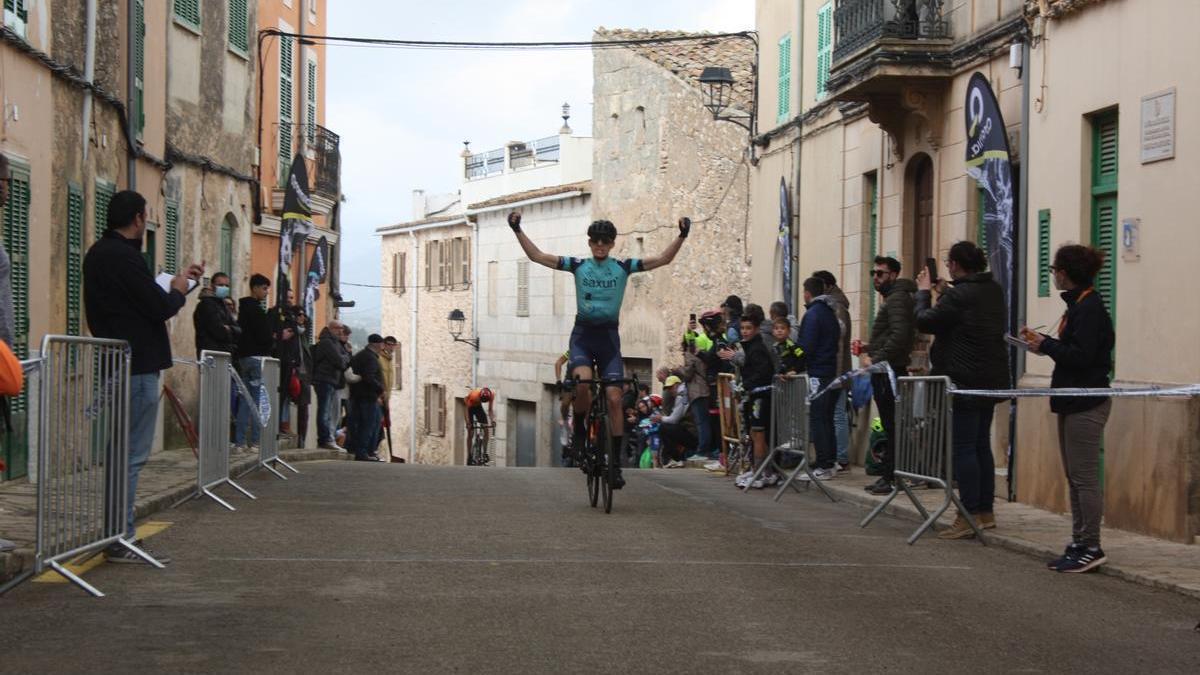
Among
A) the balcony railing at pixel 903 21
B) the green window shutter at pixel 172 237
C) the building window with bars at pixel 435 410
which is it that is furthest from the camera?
the building window with bars at pixel 435 410

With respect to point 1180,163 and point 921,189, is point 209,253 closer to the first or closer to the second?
point 921,189

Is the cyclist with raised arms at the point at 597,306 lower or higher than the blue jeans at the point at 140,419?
higher

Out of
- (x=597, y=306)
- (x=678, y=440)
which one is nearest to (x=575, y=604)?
(x=597, y=306)

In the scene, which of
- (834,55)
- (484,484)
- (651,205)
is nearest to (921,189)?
(834,55)

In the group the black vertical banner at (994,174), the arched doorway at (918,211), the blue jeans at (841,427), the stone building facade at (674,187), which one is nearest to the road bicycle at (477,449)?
the stone building facade at (674,187)

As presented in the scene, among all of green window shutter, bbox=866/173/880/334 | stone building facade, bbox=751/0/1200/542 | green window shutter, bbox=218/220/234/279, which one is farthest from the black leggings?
green window shutter, bbox=218/220/234/279

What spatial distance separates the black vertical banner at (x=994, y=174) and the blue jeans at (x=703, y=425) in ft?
23.5

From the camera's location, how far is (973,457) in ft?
38.4

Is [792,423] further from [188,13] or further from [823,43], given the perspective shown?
[188,13]

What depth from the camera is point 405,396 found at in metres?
59.4

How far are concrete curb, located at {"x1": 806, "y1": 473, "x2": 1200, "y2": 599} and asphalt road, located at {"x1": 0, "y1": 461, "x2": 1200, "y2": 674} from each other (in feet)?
0.38

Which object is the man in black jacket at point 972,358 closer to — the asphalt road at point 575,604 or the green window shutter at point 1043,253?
the asphalt road at point 575,604

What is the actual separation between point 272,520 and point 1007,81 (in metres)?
8.78

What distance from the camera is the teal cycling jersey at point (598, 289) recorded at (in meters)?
13.0
